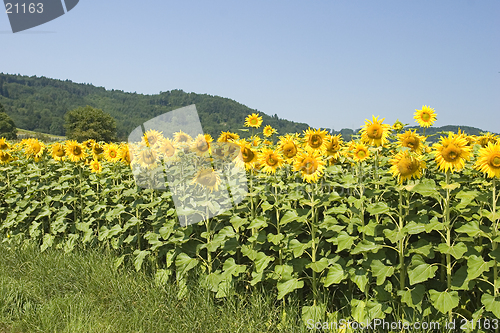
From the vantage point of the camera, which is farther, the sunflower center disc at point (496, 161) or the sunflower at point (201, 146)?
the sunflower at point (201, 146)

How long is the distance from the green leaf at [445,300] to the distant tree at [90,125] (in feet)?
209

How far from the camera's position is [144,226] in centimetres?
509

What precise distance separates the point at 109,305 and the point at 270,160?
249 cm

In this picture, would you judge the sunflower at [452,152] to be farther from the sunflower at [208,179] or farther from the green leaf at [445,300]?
the sunflower at [208,179]

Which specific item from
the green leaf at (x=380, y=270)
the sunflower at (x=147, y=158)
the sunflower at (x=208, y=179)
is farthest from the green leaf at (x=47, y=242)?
the green leaf at (x=380, y=270)

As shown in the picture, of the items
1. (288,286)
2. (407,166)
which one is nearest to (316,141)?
(407,166)

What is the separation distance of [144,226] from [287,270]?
246cm

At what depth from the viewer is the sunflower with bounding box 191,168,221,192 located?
3.79 meters

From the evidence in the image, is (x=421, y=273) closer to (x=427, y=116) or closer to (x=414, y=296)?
(x=414, y=296)

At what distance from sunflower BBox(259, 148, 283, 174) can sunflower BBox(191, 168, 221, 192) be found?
1.71 feet

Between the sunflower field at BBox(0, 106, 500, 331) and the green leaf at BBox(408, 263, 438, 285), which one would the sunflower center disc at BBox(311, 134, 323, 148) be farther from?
the green leaf at BBox(408, 263, 438, 285)

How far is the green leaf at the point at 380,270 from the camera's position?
313 cm

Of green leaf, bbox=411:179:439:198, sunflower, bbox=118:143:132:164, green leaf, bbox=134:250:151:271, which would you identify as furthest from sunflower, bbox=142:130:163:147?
green leaf, bbox=411:179:439:198

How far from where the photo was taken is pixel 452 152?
9.69ft
